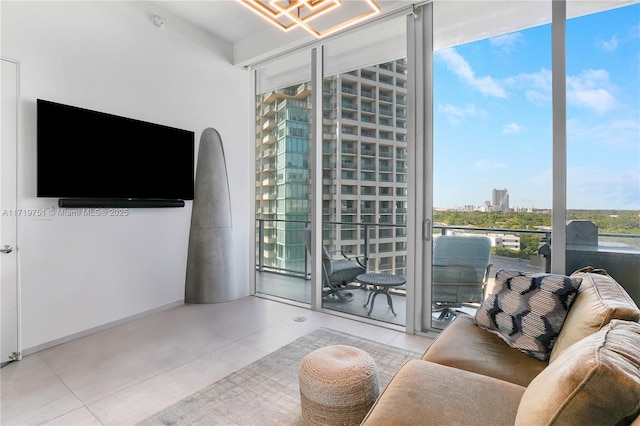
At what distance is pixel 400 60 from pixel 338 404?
294 cm

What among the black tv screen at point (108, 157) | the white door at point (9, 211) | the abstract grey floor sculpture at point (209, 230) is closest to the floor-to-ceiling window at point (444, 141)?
the abstract grey floor sculpture at point (209, 230)

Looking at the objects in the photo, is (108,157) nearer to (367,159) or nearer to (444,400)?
(367,159)

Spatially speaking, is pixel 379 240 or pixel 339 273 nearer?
pixel 379 240

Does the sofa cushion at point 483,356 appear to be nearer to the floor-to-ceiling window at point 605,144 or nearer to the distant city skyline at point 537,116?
the floor-to-ceiling window at point 605,144

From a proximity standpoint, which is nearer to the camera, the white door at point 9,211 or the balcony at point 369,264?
the white door at point 9,211

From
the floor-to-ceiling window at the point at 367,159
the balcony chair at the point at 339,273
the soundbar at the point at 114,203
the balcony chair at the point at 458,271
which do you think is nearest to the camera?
the soundbar at the point at 114,203

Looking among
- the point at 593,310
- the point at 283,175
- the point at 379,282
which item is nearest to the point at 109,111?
the point at 283,175

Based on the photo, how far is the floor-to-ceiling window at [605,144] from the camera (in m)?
2.26

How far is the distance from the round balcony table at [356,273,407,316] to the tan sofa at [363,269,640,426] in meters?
1.20

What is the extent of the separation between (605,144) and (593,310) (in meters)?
1.50

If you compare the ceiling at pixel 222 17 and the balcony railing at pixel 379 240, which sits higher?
the ceiling at pixel 222 17

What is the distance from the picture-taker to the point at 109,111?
10.1 feet

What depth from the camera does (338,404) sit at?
158cm

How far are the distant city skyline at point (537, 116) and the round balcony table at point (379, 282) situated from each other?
2.85 feet
